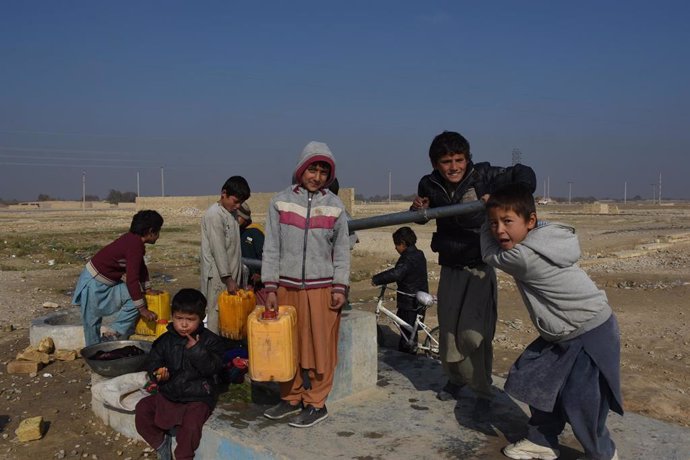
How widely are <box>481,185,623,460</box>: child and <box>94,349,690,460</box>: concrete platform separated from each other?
1.29ft

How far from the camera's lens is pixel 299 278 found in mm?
3336

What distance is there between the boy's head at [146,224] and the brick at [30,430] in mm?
1585

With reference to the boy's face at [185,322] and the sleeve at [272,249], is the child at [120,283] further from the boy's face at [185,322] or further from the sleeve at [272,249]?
the sleeve at [272,249]

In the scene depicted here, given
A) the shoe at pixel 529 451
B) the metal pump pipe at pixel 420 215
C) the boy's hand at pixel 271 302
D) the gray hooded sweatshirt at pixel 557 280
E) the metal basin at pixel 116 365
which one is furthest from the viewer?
the metal basin at pixel 116 365

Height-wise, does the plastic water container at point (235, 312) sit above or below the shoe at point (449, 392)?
above

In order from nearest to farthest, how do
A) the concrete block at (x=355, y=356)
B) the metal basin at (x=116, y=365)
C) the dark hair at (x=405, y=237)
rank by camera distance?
1. the concrete block at (x=355, y=356)
2. the metal basin at (x=116, y=365)
3. the dark hair at (x=405, y=237)

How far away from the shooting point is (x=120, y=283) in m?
5.24

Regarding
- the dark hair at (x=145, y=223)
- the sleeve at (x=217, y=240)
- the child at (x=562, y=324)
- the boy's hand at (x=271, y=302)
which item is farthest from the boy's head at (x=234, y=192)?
the child at (x=562, y=324)

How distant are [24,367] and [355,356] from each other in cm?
353

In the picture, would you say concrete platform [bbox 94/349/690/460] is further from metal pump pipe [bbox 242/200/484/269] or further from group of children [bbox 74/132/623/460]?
metal pump pipe [bbox 242/200/484/269]

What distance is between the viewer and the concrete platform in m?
3.06

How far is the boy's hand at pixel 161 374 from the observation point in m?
3.45

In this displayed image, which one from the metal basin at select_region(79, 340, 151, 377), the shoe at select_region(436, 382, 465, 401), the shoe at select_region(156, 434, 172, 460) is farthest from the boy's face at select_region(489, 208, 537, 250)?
the metal basin at select_region(79, 340, 151, 377)

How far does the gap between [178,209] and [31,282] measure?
31.6m
